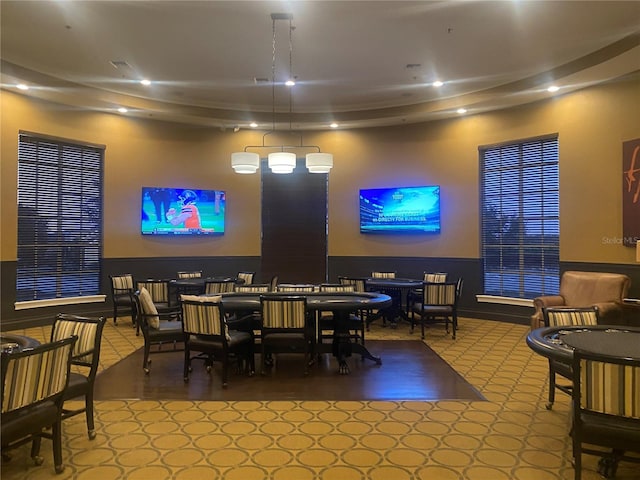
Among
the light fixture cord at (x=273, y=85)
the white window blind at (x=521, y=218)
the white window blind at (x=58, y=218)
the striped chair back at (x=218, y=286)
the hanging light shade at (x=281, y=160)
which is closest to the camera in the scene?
the hanging light shade at (x=281, y=160)

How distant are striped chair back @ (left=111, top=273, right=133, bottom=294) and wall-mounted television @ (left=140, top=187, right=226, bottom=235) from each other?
43.3 inches

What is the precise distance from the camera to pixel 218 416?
378cm

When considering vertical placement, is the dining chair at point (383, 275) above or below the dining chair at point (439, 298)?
above

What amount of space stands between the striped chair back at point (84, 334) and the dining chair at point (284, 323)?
169cm

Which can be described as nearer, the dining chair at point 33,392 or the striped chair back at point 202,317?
the dining chair at point 33,392

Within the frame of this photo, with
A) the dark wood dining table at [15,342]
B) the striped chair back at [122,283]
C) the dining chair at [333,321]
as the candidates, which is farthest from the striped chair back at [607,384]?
the striped chair back at [122,283]

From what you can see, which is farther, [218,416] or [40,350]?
[218,416]

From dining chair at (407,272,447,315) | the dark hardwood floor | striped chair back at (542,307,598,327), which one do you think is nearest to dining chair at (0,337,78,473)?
the dark hardwood floor

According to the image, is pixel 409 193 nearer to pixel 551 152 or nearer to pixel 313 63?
pixel 551 152

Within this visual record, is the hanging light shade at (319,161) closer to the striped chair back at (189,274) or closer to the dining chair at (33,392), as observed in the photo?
the dining chair at (33,392)

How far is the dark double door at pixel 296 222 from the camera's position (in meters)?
10.1

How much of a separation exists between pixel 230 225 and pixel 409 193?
3904 millimetres

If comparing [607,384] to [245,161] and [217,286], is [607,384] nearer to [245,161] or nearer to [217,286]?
[245,161]

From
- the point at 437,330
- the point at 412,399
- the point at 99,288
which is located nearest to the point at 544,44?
the point at 437,330
